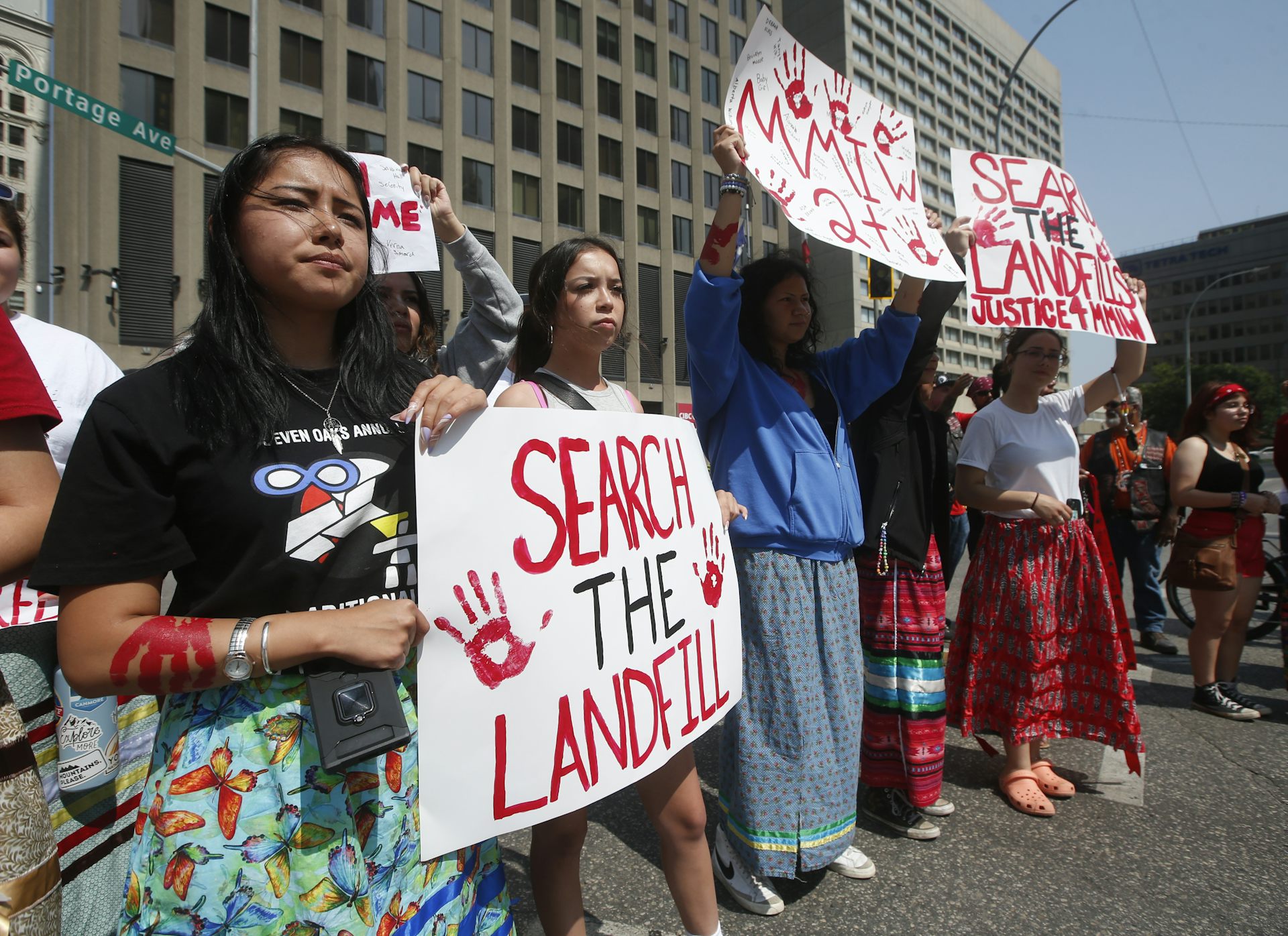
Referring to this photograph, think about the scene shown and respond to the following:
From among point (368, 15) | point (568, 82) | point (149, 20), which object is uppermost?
point (568, 82)

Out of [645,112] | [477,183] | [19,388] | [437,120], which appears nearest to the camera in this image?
[19,388]

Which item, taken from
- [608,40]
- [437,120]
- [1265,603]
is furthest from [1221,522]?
[608,40]

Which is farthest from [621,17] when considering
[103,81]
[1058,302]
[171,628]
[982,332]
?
[982,332]

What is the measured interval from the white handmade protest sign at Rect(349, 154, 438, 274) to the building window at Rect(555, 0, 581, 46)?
3310 cm

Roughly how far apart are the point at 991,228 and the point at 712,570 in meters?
2.15

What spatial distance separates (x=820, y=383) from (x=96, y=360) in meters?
2.02

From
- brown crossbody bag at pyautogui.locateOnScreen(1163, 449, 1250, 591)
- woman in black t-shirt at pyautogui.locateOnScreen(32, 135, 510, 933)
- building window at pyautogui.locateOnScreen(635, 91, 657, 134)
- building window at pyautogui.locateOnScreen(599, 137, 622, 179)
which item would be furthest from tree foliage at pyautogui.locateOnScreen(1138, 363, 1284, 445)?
woman in black t-shirt at pyautogui.locateOnScreen(32, 135, 510, 933)

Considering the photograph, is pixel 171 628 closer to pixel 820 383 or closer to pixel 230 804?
pixel 230 804

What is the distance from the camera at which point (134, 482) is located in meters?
0.98

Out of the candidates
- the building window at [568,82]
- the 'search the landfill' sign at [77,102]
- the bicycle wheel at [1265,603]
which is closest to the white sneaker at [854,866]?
the bicycle wheel at [1265,603]

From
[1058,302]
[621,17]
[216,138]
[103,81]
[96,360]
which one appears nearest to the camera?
[96,360]

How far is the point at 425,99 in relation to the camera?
91.4 feet

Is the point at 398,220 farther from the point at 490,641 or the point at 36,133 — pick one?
the point at 36,133

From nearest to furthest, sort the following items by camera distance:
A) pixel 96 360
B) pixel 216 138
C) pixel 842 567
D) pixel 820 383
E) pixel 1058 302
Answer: pixel 96 360 → pixel 842 567 → pixel 820 383 → pixel 1058 302 → pixel 216 138
